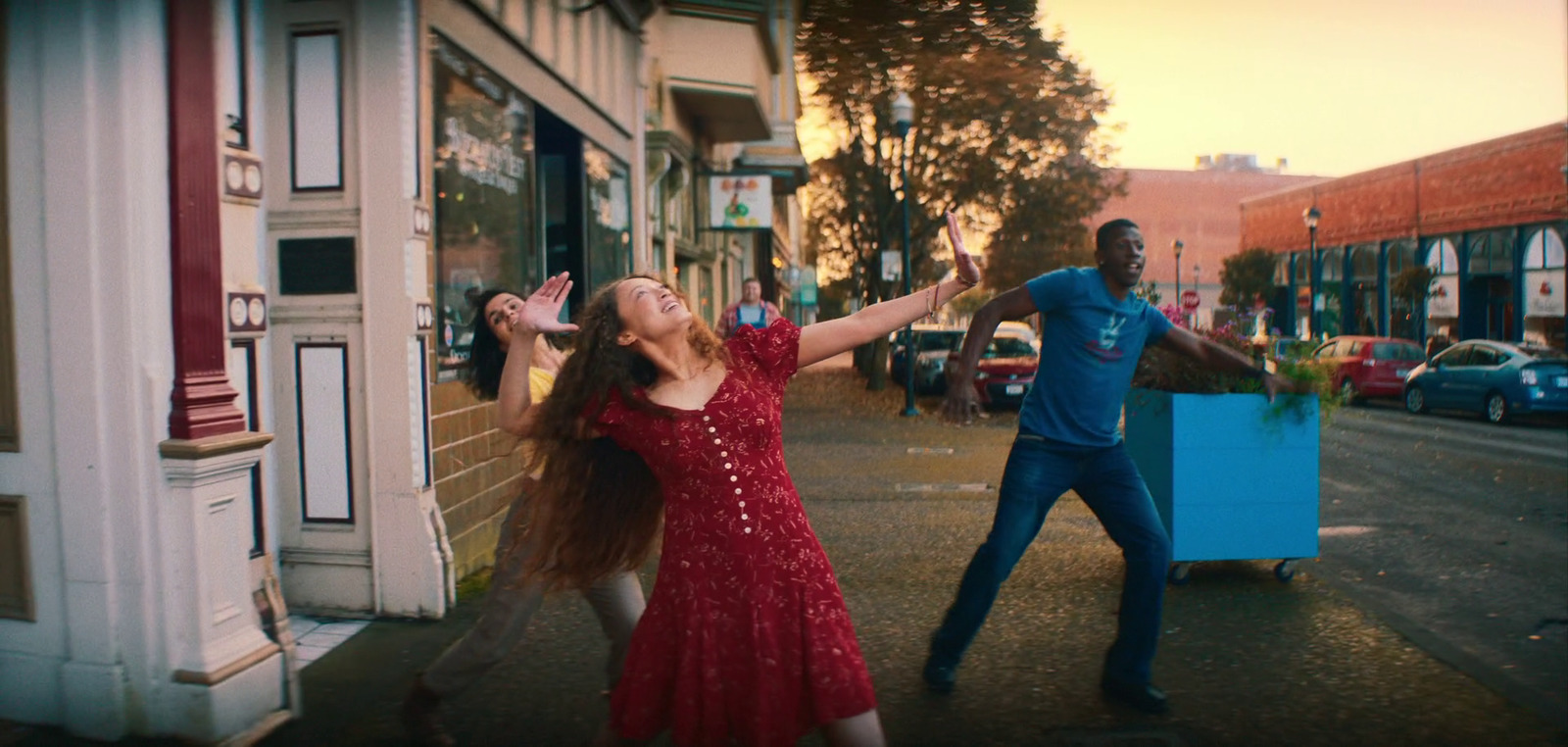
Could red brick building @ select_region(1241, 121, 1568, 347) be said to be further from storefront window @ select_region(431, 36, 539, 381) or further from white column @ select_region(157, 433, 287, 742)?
white column @ select_region(157, 433, 287, 742)

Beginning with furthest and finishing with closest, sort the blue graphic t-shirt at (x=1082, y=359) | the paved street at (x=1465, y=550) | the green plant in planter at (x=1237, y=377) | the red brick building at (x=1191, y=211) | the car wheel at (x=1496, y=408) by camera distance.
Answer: the red brick building at (x=1191, y=211), the car wheel at (x=1496, y=408), the green plant in planter at (x=1237, y=377), the paved street at (x=1465, y=550), the blue graphic t-shirt at (x=1082, y=359)

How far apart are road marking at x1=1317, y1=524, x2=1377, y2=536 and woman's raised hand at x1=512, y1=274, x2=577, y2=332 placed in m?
6.50

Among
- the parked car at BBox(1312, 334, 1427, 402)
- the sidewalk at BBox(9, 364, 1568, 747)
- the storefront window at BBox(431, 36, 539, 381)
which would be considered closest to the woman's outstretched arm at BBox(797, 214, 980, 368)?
the sidewalk at BBox(9, 364, 1568, 747)

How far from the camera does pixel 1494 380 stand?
18516 mm

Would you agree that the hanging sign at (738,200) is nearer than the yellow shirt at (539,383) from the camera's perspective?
No

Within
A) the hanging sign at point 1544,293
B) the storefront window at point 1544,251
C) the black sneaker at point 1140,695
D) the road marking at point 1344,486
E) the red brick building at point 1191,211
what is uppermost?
the red brick building at point 1191,211

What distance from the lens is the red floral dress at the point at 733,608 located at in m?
2.88

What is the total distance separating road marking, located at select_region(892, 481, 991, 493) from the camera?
10094 millimetres

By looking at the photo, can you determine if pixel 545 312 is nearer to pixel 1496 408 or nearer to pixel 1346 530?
pixel 1346 530

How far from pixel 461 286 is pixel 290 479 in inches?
72.3

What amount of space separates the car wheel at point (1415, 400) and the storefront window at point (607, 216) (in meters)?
14.8

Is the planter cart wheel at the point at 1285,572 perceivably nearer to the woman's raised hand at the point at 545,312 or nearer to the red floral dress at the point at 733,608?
the red floral dress at the point at 733,608

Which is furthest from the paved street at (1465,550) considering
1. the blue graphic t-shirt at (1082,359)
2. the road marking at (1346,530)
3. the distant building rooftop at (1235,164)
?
the distant building rooftop at (1235,164)

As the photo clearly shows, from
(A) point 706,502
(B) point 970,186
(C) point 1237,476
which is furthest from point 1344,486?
(B) point 970,186
